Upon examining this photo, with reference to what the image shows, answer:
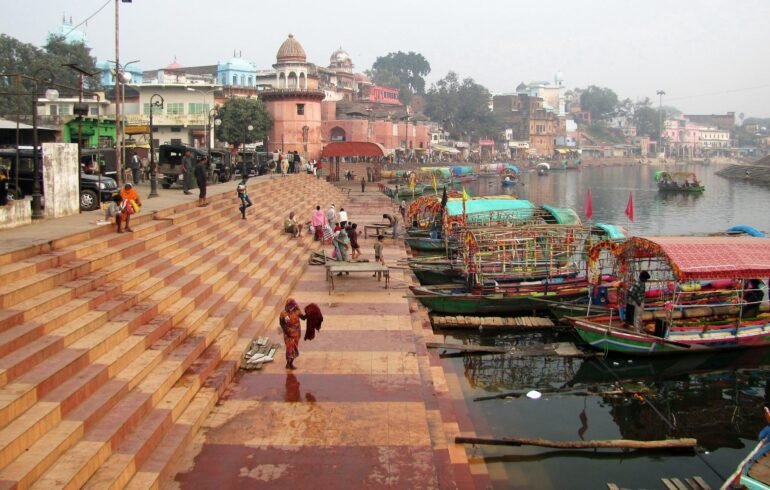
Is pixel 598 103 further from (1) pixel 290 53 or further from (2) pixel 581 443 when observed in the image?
(2) pixel 581 443

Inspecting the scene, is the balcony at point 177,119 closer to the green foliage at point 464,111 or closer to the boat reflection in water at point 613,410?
the boat reflection in water at point 613,410

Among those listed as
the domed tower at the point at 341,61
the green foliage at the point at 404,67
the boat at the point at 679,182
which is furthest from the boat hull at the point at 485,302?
the green foliage at the point at 404,67

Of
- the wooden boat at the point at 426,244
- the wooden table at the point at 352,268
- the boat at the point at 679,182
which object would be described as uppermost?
the boat at the point at 679,182

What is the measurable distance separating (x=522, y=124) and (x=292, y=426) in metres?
A: 116

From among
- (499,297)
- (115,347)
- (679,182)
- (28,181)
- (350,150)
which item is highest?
(350,150)

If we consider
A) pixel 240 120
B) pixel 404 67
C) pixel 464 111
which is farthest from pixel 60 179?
pixel 404 67

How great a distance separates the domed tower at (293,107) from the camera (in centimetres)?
5584

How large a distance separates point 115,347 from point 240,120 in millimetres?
45061

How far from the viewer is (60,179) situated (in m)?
13.0

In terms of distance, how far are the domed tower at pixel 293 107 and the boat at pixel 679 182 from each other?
33.5 meters

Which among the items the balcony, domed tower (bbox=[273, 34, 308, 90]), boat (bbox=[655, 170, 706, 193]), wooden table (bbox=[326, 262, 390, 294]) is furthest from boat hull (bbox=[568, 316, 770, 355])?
boat (bbox=[655, 170, 706, 193])

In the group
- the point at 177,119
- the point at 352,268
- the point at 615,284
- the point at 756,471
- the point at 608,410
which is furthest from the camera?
the point at 177,119

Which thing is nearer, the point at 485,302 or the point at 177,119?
the point at 485,302

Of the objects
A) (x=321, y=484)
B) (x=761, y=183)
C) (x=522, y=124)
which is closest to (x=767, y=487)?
(x=321, y=484)
